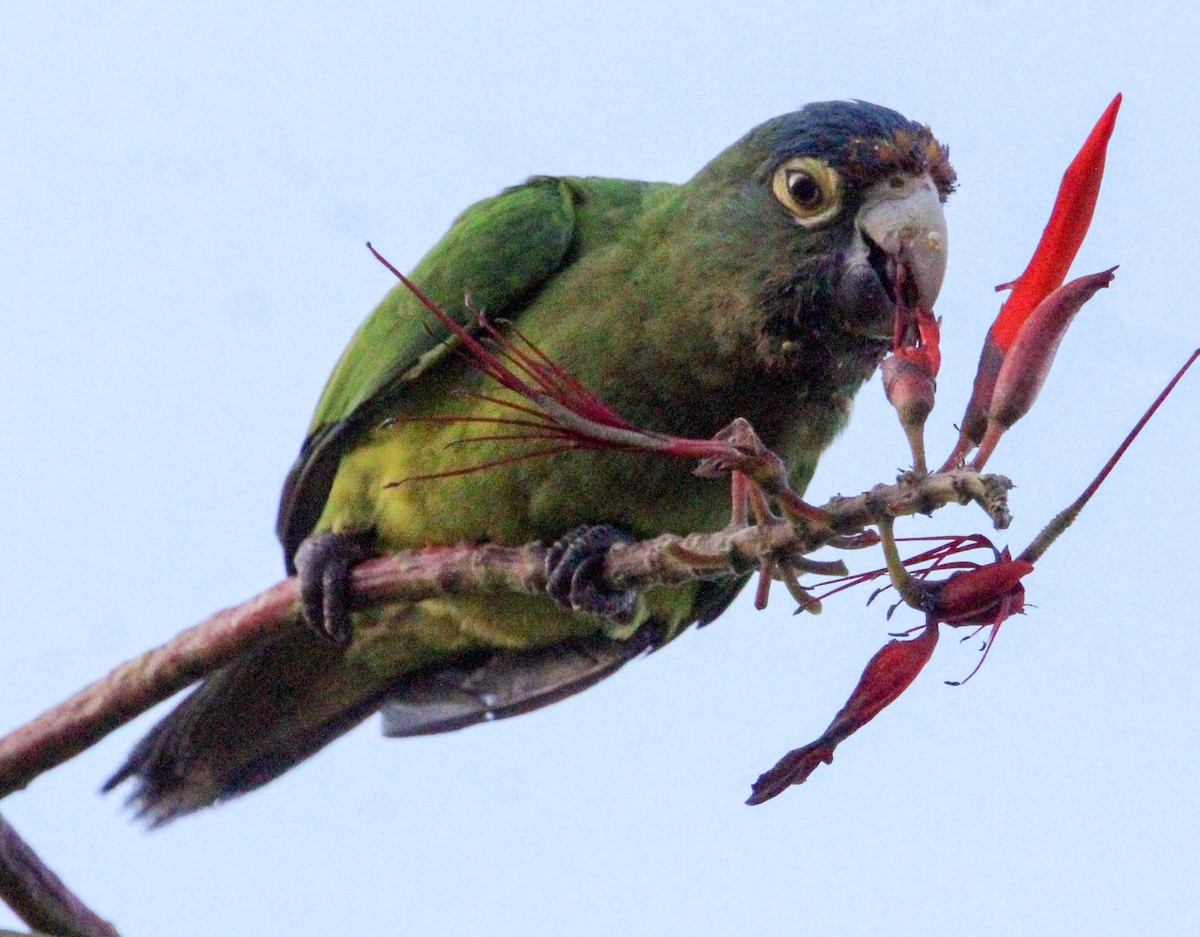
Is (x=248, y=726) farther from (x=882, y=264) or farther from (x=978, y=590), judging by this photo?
(x=978, y=590)

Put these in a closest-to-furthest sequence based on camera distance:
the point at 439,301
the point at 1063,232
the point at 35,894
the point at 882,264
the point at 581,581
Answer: the point at 1063,232 → the point at 35,894 → the point at 581,581 → the point at 882,264 → the point at 439,301

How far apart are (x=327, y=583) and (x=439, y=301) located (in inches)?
31.8

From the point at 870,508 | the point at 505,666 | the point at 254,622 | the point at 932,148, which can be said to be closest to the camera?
the point at 870,508

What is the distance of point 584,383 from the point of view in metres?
3.56

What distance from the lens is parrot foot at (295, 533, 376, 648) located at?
3547mm

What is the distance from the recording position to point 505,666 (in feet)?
14.3

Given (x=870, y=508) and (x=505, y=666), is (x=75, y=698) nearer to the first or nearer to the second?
(x=505, y=666)

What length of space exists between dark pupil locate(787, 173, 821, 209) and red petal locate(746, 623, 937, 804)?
1.84 m

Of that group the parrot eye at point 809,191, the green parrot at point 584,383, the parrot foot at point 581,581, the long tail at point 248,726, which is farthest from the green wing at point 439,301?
the parrot foot at point 581,581

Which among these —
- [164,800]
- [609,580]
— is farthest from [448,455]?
[164,800]

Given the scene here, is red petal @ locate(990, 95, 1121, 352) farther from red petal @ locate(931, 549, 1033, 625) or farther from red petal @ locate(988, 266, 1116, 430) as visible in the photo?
red petal @ locate(931, 549, 1033, 625)

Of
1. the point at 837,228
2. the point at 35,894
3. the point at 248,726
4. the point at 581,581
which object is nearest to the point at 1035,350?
the point at 581,581

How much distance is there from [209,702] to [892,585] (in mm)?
2889

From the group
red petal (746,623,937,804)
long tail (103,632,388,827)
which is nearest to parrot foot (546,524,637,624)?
red petal (746,623,937,804)
